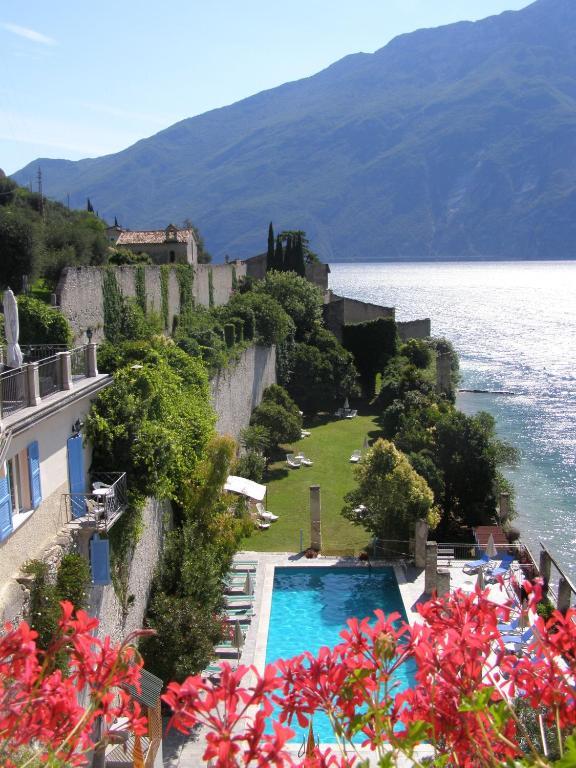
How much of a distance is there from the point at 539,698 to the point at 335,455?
28.0 m

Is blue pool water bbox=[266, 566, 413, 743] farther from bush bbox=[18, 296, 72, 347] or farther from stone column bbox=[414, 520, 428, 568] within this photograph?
bush bbox=[18, 296, 72, 347]

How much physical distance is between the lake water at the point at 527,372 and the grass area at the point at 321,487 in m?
6.03

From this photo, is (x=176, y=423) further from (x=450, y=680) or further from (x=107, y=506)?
(x=450, y=680)

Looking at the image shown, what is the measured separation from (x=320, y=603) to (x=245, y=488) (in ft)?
17.7

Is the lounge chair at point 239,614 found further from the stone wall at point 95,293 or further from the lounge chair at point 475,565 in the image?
the stone wall at point 95,293

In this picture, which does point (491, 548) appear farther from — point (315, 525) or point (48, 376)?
point (48, 376)

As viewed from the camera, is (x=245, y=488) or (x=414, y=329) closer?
(x=245, y=488)

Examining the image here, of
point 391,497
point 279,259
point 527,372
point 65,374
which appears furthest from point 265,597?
point 527,372

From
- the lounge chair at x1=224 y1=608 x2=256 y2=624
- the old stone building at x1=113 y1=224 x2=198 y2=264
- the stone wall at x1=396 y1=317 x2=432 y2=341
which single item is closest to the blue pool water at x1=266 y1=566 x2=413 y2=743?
the lounge chair at x1=224 y1=608 x2=256 y2=624

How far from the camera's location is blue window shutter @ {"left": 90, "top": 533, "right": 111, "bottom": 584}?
36.6 feet

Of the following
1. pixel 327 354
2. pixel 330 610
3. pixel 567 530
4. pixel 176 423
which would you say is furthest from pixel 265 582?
pixel 327 354

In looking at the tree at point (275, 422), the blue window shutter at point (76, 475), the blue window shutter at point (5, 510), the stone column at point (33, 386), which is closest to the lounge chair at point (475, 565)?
the blue window shutter at point (76, 475)

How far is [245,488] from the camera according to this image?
2317cm

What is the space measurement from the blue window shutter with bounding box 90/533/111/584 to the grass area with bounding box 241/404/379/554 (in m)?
10.8
